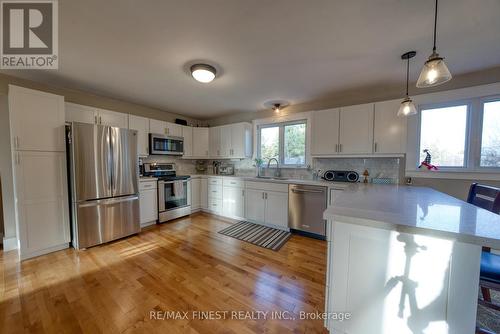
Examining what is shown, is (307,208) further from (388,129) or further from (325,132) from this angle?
(388,129)

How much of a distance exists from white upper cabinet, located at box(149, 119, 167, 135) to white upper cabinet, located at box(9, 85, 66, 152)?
1.30m

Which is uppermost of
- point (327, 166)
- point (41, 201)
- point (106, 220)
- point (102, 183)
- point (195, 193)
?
point (327, 166)

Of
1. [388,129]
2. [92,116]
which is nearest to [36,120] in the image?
[92,116]

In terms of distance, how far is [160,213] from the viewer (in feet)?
11.5

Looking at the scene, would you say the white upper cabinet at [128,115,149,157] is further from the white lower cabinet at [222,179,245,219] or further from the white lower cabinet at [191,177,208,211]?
the white lower cabinet at [222,179,245,219]

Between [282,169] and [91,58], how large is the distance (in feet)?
10.9

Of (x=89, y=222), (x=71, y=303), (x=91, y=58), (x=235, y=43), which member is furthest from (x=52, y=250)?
(x=235, y=43)

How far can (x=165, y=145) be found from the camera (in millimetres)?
3826

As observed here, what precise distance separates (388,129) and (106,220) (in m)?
4.37

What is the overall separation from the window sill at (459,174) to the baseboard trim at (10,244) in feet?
18.7

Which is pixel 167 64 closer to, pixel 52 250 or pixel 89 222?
pixel 89 222

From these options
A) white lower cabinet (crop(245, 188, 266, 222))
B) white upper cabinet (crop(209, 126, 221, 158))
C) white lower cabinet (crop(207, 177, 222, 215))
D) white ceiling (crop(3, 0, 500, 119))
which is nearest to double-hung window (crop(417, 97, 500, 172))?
white ceiling (crop(3, 0, 500, 119))

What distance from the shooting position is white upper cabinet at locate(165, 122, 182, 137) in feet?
12.8

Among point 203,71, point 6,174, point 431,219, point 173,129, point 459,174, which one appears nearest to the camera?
point 431,219
